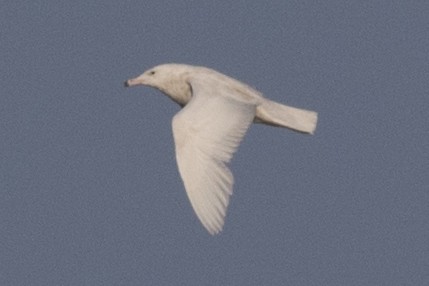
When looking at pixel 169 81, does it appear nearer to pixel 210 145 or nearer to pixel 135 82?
pixel 135 82

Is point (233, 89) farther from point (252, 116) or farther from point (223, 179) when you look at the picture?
point (223, 179)

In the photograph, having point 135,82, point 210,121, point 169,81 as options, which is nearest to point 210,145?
point 210,121

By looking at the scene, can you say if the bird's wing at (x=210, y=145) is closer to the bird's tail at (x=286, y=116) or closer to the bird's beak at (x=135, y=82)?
the bird's tail at (x=286, y=116)

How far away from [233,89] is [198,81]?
1.25ft

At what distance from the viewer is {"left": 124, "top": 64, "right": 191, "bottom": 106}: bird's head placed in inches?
603

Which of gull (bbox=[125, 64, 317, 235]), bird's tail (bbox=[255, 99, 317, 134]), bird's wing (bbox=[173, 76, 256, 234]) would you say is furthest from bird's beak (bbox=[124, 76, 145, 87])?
bird's tail (bbox=[255, 99, 317, 134])

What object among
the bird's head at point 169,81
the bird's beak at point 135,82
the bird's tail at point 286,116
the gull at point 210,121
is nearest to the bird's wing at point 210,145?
the gull at point 210,121

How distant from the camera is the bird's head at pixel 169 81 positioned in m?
15.3

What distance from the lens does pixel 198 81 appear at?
1497 centimetres

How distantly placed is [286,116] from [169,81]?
1.40 meters

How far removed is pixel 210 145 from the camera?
532 inches

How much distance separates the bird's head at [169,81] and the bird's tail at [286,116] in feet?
2.96

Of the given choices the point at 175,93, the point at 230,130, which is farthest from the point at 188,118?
the point at 175,93

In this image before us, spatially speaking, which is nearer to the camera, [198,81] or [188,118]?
[188,118]
